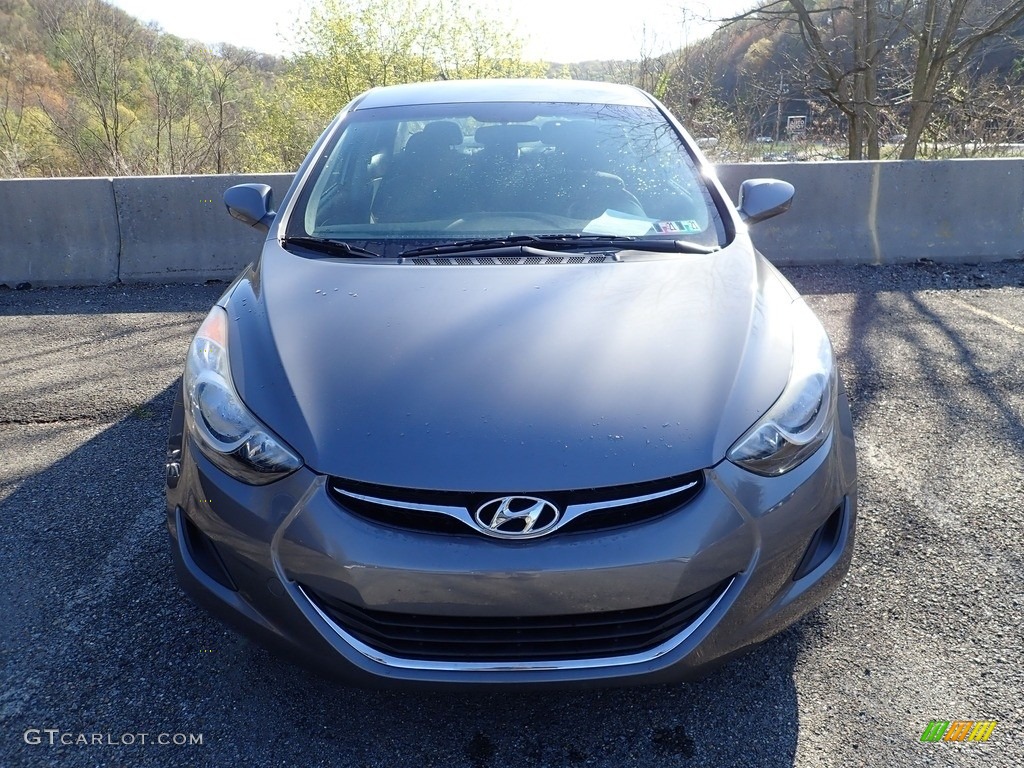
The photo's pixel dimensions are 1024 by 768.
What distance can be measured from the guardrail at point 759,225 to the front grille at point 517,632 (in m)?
5.08

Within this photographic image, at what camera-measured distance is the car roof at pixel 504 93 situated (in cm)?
341

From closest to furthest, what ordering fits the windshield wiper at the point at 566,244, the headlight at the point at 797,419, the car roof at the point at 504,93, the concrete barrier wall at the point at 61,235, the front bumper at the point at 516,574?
the front bumper at the point at 516,574 → the headlight at the point at 797,419 → the windshield wiper at the point at 566,244 → the car roof at the point at 504,93 → the concrete barrier wall at the point at 61,235

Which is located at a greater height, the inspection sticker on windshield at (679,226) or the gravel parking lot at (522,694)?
the inspection sticker on windshield at (679,226)

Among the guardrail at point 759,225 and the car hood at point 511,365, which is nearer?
the car hood at point 511,365

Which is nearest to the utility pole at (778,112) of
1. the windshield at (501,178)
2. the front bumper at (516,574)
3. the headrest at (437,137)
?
the windshield at (501,178)

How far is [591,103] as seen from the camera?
340cm

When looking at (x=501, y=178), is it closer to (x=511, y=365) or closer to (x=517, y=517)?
(x=511, y=365)

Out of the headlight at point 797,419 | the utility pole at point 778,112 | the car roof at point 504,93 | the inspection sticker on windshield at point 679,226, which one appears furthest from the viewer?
the utility pole at point 778,112

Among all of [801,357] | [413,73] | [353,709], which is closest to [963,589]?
[801,357]

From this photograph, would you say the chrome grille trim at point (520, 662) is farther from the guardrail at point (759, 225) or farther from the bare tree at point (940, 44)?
the bare tree at point (940, 44)

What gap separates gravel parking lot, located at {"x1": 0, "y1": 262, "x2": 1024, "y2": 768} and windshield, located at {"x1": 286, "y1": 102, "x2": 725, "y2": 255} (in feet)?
4.27

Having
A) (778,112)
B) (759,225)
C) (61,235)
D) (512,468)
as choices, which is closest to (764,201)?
(512,468)

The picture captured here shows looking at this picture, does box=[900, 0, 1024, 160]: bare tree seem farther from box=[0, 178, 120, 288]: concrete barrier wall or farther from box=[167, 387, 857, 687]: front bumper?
box=[167, 387, 857, 687]: front bumper

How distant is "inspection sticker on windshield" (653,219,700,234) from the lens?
2.70 meters
